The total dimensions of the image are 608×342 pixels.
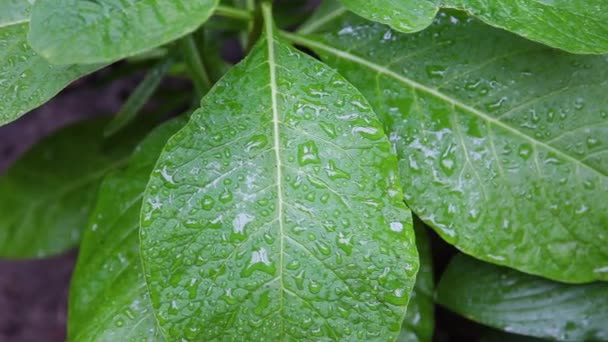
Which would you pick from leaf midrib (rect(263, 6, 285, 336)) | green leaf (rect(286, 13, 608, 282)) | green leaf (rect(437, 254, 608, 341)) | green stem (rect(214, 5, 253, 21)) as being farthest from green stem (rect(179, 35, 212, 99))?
green leaf (rect(437, 254, 608, 341))

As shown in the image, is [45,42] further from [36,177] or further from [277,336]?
[36,177]

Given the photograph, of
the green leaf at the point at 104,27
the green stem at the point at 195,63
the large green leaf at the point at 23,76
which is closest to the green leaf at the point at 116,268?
the green stem at the point at 195,63

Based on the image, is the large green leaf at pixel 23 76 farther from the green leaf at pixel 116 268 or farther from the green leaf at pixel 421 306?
the green leaf at pixel 421 306

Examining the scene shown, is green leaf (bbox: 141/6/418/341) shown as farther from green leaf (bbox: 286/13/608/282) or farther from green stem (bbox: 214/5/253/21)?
green stem (bbox: 214/5/253/21)

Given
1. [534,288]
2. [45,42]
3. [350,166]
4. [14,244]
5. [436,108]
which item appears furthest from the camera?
[14,244]

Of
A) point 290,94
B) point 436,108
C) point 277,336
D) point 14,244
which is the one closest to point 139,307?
point 277,336

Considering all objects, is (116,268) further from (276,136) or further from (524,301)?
(524,301)
